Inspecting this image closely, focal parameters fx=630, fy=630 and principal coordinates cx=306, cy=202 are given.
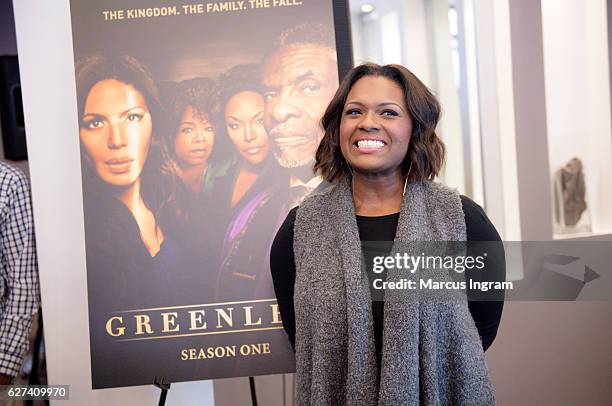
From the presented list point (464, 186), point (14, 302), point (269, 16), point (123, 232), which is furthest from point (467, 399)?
point (464, 186)

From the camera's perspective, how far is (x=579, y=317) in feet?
9.17

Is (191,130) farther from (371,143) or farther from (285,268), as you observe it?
(371,143)

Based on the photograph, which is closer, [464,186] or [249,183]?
[249,183]

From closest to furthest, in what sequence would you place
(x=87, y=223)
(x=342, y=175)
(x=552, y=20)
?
(x=342, y=175), (x=87, y=223), (x=552, y=20)

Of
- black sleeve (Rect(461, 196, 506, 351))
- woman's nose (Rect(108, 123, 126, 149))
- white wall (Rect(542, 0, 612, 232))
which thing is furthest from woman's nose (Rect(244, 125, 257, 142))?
white wall (Rect(542, 0, 612, 232))

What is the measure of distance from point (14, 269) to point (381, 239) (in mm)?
1203

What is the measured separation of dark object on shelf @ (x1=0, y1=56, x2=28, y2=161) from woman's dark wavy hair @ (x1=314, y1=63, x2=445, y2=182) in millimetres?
2090

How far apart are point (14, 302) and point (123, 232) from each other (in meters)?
0.47

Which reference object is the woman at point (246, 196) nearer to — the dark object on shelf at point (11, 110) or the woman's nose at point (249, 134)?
the woman's nose at point (249, 134)

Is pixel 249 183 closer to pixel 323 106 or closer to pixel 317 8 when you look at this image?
pixel 323 106

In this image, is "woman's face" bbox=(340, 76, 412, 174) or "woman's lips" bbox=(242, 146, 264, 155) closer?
"woman's face" bbox=(340, 76, 412, 174)

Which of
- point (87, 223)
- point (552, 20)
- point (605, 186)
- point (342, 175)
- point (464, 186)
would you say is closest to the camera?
point (342, 175)

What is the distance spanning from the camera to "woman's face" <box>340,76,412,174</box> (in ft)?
4.69

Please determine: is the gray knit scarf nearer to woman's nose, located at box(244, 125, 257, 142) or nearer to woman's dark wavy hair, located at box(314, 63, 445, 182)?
woman's dark wavy hair, located at box(314, 63, 445, 182)
